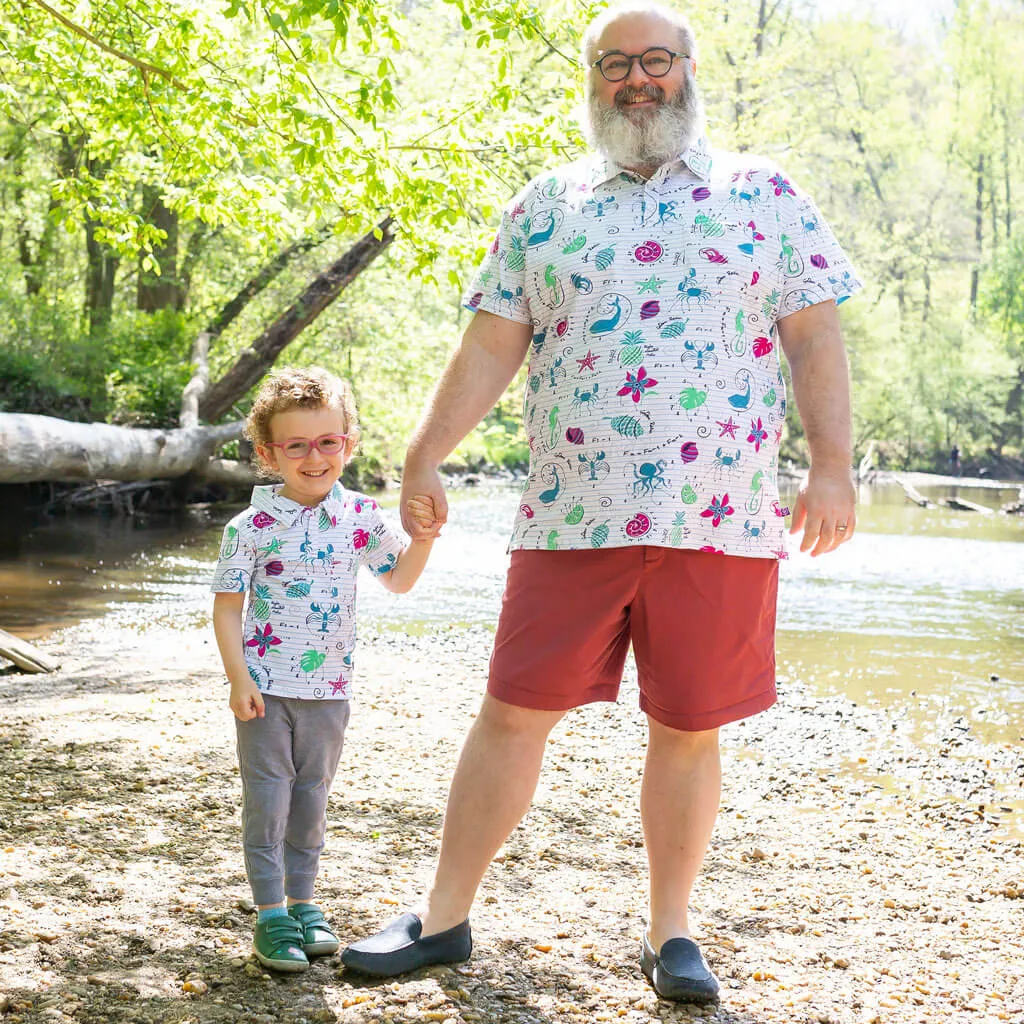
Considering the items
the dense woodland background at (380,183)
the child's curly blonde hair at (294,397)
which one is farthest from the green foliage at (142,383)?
the child's curly blonde hair at (294,397)

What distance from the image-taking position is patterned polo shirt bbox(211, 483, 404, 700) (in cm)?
299

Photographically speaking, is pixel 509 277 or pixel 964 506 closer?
pixel 509 277

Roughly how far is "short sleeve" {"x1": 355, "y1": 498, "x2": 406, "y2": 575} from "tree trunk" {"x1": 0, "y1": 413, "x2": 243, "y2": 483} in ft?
30.6

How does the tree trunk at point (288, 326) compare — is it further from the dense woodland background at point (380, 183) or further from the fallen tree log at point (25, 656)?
the fallen tree log at point (25, 656)

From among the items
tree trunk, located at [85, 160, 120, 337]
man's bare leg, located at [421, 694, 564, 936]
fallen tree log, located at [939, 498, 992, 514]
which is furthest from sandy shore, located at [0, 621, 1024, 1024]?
fallen tree log, located at [939, 498, 992, 514]

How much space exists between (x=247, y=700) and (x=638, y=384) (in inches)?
46.5

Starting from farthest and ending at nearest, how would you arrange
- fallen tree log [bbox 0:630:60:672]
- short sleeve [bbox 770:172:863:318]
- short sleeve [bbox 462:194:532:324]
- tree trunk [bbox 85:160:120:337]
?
1. tree trunk [bbox 85:160:120:337]
2. fallen tree log [bbox 0:630:60:672]
3. short sleeve [bbox 462:194:532:324]
4. short sleeve [bbox 770:172:863:318]

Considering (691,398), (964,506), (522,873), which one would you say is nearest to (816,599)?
(522,873)

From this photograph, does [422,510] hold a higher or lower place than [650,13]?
lower

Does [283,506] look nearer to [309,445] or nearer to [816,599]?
[309,445]

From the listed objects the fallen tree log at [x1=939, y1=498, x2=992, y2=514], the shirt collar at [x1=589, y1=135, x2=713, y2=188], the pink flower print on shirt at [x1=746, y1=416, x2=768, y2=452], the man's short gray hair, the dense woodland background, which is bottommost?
the fallen tree log at [x1=939, y1=498, x2=992, y2=514]

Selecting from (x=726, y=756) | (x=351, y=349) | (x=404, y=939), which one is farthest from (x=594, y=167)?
(x=351, y=349)

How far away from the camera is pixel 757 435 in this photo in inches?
114

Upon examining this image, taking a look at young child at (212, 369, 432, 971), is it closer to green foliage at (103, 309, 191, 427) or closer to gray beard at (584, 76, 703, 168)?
gray beard at (584, 76, 703, 168)
